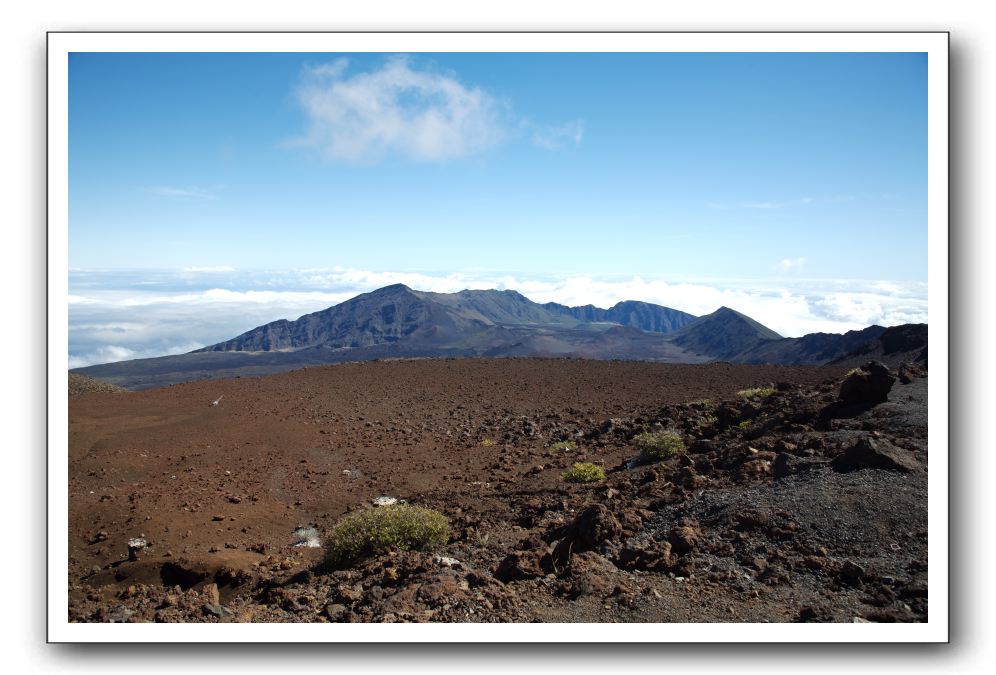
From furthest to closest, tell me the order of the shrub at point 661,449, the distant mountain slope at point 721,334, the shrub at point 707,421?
the distant mountain slope at point 721,334 → the shrub at point 707,421 → the shrub at point 661,449

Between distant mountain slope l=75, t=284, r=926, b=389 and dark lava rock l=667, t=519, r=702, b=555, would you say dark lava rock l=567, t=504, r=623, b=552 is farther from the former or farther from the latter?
distant mountain slope l=75, t=284, r=926, b=389

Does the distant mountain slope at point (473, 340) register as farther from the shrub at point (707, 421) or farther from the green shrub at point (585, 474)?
the green shrub at point (585, 474)

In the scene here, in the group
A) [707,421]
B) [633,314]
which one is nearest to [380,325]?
[633,314]

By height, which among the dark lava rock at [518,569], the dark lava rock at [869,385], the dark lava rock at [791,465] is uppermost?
the dark lava rock at [869,385]

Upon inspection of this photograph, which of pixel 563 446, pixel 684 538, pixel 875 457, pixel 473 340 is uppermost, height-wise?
pixel 473 340

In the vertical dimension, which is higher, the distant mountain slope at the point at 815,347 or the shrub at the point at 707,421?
the distant mountain slope at the point at 815,347

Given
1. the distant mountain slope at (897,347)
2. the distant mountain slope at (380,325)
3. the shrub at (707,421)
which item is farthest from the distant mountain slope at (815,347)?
the distant mountain slope at (380,325)

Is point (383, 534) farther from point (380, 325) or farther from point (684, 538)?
point (380, 325)
